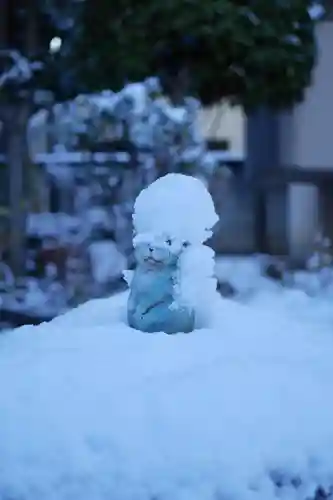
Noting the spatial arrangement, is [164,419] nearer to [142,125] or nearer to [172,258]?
[172,258]

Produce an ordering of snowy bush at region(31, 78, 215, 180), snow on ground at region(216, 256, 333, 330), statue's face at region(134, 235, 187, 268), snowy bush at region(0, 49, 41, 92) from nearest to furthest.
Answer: statue's face at region(134, 235, 187, 268) → snow on ground at region(216, 256, 333, 330) → snowy bush at region(31, 78, 215, 180) → snowy bush at region(0, 49, 41, 92)

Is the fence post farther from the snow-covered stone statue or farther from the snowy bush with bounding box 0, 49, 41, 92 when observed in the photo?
the snow-covered stone statue

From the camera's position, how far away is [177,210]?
301cm

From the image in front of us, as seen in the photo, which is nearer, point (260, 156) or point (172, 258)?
point (172, 258)

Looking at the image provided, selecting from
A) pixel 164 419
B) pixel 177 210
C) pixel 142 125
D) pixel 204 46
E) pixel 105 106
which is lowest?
pixel 164 419

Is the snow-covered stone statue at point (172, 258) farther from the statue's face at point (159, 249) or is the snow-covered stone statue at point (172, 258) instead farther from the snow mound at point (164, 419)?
the snow mound at point (164, 419)

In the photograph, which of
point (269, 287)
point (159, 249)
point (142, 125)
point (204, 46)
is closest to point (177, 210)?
point (159, 249)

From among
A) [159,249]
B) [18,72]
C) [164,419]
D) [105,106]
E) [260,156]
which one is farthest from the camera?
[260,156]

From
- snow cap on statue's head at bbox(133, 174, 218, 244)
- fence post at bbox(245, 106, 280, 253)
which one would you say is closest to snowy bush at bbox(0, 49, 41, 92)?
fence post at bbox(245, 106, 280, 253)

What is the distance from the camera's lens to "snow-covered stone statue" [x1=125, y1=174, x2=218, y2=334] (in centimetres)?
300

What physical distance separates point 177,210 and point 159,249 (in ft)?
0.52

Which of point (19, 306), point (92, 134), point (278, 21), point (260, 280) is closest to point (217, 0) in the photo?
point (278, 21)

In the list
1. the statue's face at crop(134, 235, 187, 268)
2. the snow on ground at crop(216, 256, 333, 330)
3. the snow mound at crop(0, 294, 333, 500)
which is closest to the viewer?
the snow mound at crop(0, 294, 333, 500)

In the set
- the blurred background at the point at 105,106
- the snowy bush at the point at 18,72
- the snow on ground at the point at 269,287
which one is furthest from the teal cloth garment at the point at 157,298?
the snowy bush at the point at 18,72
